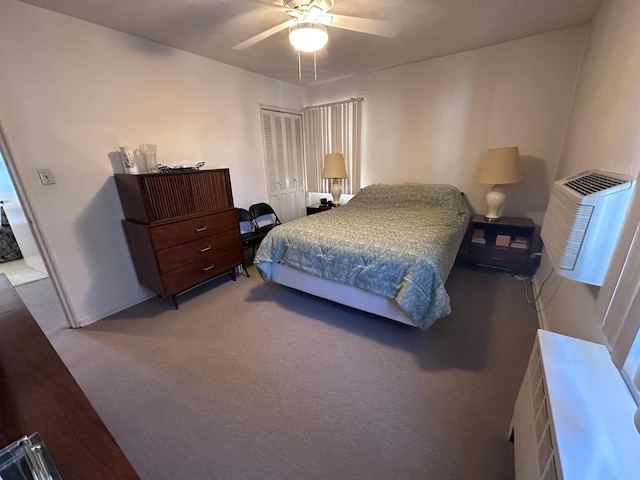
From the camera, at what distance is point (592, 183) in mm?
1224

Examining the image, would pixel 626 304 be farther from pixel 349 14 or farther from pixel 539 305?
pixel 349 14

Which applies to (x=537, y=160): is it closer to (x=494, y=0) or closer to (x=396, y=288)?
(x=494, y=0)

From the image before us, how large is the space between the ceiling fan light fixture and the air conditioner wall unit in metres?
1.67

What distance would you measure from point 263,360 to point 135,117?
236cm

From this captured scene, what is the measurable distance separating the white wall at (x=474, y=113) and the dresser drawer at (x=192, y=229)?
7.02 ft

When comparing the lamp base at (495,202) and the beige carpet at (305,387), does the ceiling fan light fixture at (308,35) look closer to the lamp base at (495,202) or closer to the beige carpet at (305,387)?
the beige carpet at (305,387)

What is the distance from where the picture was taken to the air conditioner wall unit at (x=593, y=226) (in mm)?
1035

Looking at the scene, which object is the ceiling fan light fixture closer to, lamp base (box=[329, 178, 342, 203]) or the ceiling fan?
the ceiling fan

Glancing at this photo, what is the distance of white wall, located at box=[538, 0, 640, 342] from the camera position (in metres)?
1.21

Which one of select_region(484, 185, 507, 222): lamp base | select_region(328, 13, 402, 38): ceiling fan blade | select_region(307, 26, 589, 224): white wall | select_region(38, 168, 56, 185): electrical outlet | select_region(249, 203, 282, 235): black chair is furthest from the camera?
select_region(249, 203, 282, 235): black chair

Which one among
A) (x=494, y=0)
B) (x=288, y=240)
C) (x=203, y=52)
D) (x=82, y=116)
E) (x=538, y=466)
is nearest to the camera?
(x=538, y=466)

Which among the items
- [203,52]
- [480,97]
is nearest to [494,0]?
[480,97]

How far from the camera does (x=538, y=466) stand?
754 mm

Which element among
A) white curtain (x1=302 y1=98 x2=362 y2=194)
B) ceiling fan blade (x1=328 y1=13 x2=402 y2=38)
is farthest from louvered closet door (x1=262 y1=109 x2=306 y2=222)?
ceiling fan blade (x1=328 y1=13 x2=402 y2=38)
